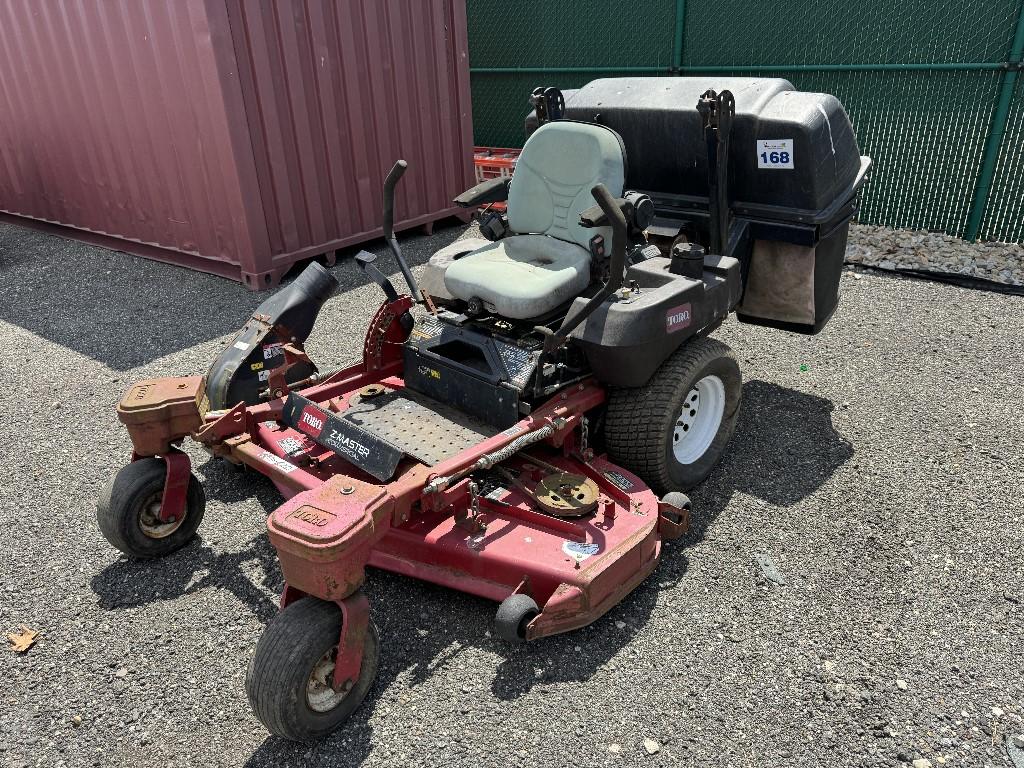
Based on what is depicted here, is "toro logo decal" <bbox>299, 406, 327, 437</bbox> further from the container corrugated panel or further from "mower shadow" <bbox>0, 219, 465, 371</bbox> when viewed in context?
the container corrugated panel

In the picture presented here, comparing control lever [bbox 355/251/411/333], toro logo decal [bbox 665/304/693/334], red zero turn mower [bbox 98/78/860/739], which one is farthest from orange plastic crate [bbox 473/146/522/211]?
toro logo decal [bbox 665/304/693/334]

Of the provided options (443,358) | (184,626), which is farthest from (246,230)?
(184,626)

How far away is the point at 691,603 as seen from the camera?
10.0ft

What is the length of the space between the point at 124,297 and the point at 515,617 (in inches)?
219

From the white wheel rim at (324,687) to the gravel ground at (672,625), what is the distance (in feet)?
0.46

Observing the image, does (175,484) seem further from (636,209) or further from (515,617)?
(636,209)

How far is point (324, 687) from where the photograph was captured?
2.46 m

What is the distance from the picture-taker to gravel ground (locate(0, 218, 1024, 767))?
2502 millimetres

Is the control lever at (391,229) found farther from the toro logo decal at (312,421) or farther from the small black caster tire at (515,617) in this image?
the small black caster tire at (515,617)

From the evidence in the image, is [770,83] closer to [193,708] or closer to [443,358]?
[443,358]

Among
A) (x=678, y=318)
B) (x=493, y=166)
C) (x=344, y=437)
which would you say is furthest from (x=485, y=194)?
(x=493, y=166)

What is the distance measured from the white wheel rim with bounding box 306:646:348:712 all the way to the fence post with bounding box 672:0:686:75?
7863mm

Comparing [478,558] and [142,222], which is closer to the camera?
[478,558]

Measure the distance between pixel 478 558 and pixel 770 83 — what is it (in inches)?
115
